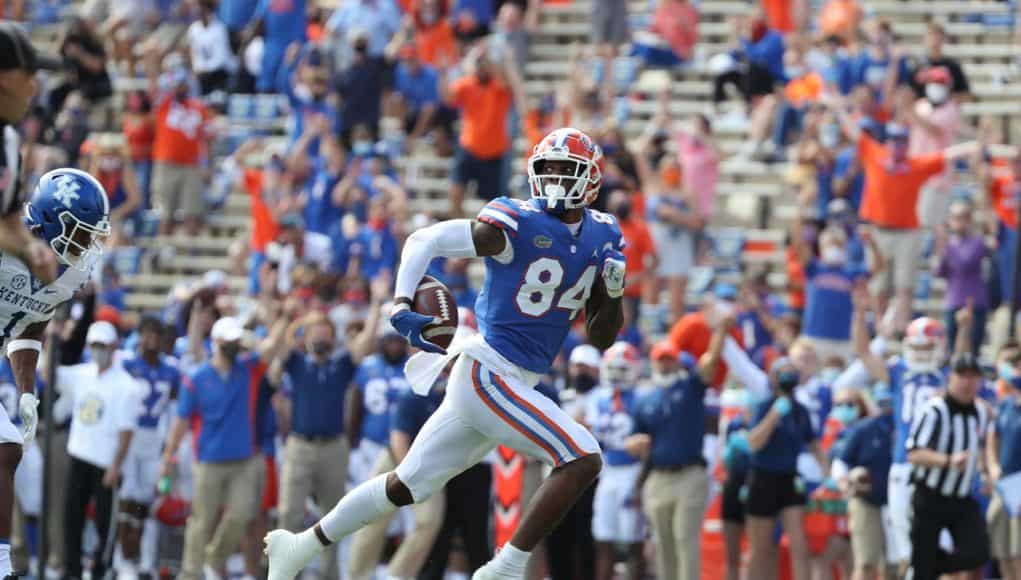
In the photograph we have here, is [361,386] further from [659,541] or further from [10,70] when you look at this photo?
[10,70]

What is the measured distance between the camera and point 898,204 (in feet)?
53.2

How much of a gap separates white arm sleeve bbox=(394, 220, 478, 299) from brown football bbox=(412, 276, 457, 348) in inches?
3.9

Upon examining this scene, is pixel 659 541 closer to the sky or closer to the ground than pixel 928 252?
closer to the ground

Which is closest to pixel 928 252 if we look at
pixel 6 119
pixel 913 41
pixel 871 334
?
pixel 871 334

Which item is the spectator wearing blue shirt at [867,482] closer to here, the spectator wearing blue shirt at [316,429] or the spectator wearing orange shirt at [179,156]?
the spectator wearing blue shirt at [316,429]

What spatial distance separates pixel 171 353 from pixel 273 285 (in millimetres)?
1920

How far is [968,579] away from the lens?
504 inches

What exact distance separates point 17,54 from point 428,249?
1.98 metres

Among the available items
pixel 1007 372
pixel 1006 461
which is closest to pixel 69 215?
pixel 1006 461

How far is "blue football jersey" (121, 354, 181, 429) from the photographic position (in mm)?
14398

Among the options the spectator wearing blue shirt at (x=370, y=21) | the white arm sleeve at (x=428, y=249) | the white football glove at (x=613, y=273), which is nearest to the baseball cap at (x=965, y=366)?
the white football glove at (x=613, y=273)

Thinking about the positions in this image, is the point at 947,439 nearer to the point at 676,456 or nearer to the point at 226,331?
the point at 676,456

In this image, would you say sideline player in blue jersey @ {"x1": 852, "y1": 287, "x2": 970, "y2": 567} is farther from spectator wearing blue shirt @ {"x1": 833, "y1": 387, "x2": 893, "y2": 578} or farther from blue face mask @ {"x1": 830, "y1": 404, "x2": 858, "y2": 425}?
blue face mask @ {"x1": 830, "y1": 404, "x2": 858, "y2": 425}

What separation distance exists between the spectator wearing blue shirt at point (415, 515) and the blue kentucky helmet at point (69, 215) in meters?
4.06
